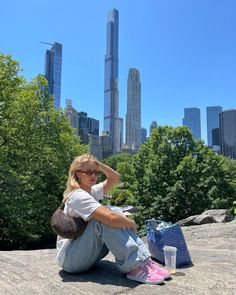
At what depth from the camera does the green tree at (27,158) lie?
1502 centimetres

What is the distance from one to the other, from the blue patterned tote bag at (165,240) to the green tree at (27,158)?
11307 mm

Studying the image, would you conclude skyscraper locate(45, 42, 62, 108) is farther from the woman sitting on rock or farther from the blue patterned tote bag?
the woman sitting on rock

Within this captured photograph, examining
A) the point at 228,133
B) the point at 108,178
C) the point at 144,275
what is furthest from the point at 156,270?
the point at 228,133

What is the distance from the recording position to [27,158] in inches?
653

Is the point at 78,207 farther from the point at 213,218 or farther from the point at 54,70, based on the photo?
the point at 54,70

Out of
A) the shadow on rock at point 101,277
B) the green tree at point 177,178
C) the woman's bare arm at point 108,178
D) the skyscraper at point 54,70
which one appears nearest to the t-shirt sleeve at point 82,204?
the shadow on rock at point 101,277

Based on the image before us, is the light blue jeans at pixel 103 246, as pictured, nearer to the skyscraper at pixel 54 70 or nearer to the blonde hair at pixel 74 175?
the blonde hair at pixel 74 175

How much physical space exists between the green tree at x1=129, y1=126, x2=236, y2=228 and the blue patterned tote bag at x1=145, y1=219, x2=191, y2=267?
61.8 ft

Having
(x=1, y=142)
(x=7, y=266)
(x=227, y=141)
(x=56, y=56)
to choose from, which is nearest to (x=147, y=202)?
(x=1, y=142)

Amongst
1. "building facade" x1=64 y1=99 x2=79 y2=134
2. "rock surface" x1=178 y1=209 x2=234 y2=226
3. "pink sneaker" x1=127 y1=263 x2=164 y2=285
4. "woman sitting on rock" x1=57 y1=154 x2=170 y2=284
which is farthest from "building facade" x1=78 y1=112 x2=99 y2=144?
"pink sneaker" x1=127 y1=263 x2=164 y2=285

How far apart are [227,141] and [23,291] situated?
139740 millimetres

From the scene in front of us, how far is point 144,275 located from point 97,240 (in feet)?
1.89

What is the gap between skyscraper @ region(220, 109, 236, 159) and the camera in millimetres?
131500

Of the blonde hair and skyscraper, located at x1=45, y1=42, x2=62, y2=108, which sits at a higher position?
skyscraper, located at x1=45, y1=42, x2=62, y2=108
